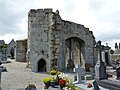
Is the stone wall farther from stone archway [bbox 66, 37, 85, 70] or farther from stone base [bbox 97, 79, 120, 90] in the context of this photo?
stone base [bbox 97, 79, 120, 90]

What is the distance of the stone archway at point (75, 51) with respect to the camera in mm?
19880

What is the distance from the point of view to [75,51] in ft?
74.3

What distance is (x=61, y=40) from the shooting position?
17594 millimetres

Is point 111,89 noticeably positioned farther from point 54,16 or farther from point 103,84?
point 54,16

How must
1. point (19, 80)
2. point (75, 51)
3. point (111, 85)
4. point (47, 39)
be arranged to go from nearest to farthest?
point (111, 85) → point (19, 80) → point (47, 39) → point (75, 51)

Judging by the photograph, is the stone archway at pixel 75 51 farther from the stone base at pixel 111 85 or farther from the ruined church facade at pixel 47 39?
the stone base at pixel 111 85

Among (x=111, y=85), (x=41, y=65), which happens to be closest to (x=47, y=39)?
(x=41, y=65)

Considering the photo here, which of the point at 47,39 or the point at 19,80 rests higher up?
the point at 47,39

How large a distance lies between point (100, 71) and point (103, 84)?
3.76 feet

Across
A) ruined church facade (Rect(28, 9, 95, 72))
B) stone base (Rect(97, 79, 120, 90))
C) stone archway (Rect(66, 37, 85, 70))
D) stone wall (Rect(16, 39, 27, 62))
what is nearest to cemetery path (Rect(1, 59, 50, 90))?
ruined church facade (Rect(28, 9, 95, 72))

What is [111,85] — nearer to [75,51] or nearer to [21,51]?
[75,51]

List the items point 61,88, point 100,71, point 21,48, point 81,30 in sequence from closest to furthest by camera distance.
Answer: point 61,88
point 100,71
point 81,30
point 21,48

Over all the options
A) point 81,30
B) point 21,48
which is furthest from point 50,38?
point 21,48

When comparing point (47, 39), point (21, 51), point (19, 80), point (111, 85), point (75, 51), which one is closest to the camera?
point (111, 85)
